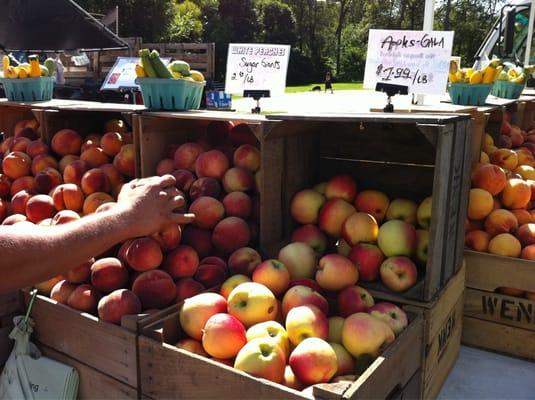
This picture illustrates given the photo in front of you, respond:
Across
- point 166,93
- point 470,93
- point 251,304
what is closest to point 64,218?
point 166,93

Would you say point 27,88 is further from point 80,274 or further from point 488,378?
point 488,378

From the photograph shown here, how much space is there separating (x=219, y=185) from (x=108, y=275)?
27.0 inches

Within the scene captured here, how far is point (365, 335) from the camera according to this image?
1.71 meters

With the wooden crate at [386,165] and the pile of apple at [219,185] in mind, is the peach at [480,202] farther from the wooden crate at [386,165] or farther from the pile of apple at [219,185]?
the pile of apple at [219,185]

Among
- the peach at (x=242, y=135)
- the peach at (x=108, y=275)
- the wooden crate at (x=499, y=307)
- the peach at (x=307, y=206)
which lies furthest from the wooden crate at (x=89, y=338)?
the wooden crate at (x=499, y=307)

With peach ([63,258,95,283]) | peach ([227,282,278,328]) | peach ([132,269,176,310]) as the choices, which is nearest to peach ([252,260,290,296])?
peach ([227,282,278,328])

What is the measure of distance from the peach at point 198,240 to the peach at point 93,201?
21.6 inches

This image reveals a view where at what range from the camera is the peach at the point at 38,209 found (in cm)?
261

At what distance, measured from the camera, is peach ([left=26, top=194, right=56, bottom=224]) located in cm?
261

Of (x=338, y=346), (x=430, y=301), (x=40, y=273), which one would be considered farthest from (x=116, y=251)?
(x=430, y=301)

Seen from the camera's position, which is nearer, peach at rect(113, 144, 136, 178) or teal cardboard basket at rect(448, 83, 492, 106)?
peach at rect(113, 144, 136, 178)

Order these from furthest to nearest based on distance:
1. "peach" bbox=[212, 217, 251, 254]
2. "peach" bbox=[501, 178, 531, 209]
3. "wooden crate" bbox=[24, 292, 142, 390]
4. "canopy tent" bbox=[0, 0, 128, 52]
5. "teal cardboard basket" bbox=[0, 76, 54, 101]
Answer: "canopy tent" bbox=[0, 0, 128, 52] < "teal cardboard basket" bbox=[0, 76, 54, 101] < "peach" bbox=[501, 178, 531, 209] < "peach" bbox=[212, 217, 251, 254] < "wooden crate" bbox=[24, 292, 142, 390]

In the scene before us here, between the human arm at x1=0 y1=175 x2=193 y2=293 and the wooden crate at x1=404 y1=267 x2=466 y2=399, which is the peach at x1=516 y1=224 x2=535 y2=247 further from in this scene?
the human arm at x1=0 y1=175 x2=193 y2=293

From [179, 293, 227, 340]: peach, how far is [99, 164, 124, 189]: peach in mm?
1107
